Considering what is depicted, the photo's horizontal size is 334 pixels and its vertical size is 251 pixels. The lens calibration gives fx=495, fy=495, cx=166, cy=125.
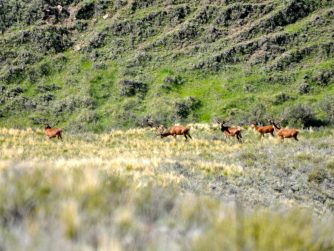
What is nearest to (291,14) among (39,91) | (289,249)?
(39,91)

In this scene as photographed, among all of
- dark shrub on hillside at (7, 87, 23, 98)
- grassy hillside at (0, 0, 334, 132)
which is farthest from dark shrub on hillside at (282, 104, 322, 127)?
dark shrub on hillside at (7, 87, 23, 98)

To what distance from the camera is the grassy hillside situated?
5834cm

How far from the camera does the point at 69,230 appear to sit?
4125 mm

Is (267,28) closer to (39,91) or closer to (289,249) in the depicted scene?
(39,91)

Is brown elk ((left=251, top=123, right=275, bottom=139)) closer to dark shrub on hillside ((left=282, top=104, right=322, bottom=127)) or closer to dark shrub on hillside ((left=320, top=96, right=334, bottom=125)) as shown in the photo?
dark shrub on hillside ((left=282, top=104, right=322, bottom=127))

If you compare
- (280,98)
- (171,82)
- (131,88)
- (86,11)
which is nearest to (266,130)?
(280,98)

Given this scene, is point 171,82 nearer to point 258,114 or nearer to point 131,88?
point 131,88

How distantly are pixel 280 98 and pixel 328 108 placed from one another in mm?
6695

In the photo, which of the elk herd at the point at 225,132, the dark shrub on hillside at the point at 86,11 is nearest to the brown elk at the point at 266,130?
the elk herd at the point at 225,132

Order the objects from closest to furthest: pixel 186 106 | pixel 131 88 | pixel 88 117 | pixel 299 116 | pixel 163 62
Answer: pixel 299 116 → pixel 88 117 → pixel 186 106 → pixel 131 88 → pixel 163 62

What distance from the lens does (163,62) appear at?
67.6m

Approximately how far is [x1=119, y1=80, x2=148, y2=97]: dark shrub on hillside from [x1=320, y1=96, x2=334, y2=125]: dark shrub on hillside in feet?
72.6

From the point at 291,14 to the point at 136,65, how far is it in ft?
79.2

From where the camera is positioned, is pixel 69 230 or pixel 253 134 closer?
pixel 69 230
